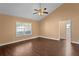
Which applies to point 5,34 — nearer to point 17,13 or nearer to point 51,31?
point 17,13

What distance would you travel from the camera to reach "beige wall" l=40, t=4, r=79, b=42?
2.76 meters

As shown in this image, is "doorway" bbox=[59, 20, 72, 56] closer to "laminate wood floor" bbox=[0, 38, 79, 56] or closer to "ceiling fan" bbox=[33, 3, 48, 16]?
"laminate wood floor" bbox=[0, 38, 79, 56]

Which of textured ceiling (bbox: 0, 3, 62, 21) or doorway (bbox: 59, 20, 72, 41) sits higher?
textured ceiling (bbox: 0, 3, 62, 21)

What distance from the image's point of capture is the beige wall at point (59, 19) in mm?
2756

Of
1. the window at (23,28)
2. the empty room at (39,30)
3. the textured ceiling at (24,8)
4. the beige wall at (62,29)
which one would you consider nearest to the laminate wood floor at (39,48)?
the empty room at (39,30)

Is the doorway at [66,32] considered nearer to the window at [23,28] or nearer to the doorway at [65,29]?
the doorway at [65,29]

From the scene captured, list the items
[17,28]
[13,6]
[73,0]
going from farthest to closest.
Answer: [17,28] < [13,6] < [73,0]

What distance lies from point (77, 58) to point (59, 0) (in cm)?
142

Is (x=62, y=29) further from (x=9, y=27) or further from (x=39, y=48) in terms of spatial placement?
(x=9, y=27)

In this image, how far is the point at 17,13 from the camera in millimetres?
2826

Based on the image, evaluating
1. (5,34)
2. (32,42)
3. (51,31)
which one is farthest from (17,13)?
(51,31)

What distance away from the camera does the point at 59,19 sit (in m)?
2.93

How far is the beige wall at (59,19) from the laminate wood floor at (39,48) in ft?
0.74

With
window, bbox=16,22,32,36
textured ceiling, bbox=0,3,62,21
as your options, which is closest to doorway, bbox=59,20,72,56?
textured ceiling, bbox=0,3,62,21
